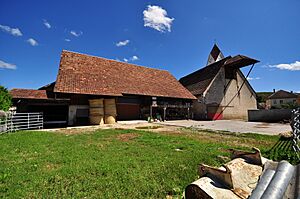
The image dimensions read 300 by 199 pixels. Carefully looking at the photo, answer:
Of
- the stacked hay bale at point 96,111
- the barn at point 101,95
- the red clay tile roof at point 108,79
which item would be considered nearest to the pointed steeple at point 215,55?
the red clay tile roof at point 108,79

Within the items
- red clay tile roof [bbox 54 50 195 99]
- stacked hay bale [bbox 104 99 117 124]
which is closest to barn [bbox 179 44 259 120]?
red clay tile roof [bbox 54 50 195 99]

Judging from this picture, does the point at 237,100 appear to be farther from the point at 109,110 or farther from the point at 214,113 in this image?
the point at 109,110

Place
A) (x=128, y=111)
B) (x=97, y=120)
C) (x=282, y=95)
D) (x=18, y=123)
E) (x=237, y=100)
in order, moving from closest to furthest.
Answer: (x=18, y=123) → (x=97, y=120) → (x=128, y=111) → (x=237, y=100) → (x=282, y=95)

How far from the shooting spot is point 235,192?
2.03 m

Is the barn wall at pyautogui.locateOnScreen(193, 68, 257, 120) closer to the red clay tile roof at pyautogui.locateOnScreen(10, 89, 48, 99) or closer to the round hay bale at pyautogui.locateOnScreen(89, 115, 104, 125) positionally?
the round hay bale at pyautogui.locateOnScreen(89, 115, 104, 125)

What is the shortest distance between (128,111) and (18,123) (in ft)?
31.1

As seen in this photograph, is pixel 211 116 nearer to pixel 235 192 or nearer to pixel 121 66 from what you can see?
pixel 121 66

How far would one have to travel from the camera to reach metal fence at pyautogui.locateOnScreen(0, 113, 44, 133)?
9.62m

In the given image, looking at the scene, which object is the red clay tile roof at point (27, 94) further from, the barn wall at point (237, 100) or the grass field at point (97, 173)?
the barn wall at point (237, 100)

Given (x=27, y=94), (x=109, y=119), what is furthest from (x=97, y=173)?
(x=27, y=94)

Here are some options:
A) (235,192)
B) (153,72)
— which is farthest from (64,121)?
(235,192)

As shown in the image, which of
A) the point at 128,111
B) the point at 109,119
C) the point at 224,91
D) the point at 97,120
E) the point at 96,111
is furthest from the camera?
the point at 224,91

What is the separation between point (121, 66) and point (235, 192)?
20.8 meters

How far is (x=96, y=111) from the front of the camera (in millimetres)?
14828
